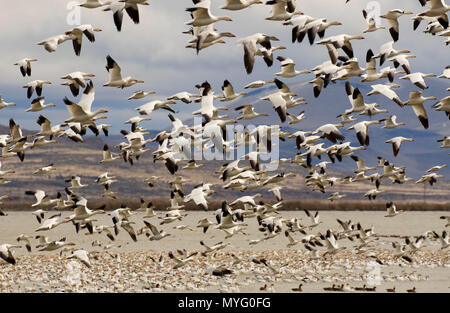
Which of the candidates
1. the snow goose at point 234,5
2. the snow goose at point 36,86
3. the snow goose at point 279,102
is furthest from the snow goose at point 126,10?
the snow goose at point 36,86

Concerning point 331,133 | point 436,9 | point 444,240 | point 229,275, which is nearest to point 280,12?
point 331,133

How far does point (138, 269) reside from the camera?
23484 mm

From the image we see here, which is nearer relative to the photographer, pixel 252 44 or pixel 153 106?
pixel 252 44

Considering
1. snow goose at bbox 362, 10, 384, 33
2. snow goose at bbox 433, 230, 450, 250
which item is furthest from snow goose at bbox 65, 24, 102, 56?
snow goose at bbox 433, 230, 450, 250

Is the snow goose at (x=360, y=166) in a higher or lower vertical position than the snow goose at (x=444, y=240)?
higher

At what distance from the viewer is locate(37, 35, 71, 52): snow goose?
2178 cm

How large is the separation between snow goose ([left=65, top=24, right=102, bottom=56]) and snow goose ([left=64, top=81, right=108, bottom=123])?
3.83 feet

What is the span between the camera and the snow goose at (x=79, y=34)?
70.4ft

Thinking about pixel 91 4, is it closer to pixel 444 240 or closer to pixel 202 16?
pixel 202 16

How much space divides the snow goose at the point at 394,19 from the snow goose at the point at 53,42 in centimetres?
916

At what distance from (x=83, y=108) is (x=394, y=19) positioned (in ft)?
30.7

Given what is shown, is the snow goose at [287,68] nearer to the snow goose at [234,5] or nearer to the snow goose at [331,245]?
the snow goose at [234,5]

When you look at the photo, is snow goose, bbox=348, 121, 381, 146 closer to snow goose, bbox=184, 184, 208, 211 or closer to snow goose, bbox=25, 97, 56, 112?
snow goose, bbox=184, 184, 208, 211

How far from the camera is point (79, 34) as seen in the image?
22062mm
